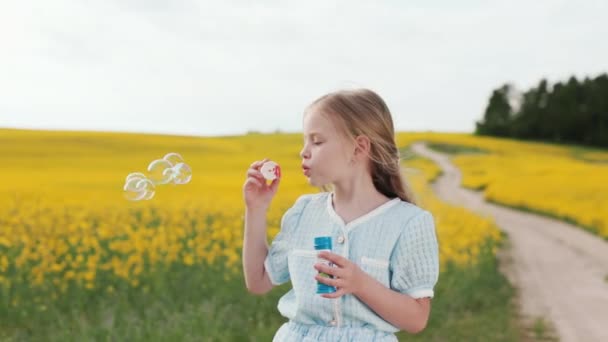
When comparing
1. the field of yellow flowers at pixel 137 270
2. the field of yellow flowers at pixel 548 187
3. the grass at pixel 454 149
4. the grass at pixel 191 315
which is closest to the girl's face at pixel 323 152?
the field of yellow flowers at pixel 137 270

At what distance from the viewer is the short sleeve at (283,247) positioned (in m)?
2.45

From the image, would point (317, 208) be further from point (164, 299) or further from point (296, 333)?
point (164, 299)

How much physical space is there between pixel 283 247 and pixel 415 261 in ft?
1.44

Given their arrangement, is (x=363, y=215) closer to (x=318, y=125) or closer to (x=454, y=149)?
(x=318, y=125)

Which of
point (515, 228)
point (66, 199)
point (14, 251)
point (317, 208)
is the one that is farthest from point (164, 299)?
point (515, 228)

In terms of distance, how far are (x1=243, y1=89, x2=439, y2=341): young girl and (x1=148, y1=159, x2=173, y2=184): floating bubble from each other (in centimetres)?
85

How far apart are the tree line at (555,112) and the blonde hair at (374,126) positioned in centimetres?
5529

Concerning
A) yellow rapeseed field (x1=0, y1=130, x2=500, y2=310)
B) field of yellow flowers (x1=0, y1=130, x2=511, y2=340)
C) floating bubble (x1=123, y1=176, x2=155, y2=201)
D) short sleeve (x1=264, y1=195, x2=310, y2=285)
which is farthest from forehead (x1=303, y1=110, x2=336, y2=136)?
field of yellow flowers (x1=0, y1=130, x2=511, y2=340)

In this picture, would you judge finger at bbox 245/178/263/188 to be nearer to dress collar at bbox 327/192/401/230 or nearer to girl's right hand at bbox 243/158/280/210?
girl's right hand at bbox 243/158/280/210

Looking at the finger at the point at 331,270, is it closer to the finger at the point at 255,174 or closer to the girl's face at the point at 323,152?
the girl's face at the point at 323,152

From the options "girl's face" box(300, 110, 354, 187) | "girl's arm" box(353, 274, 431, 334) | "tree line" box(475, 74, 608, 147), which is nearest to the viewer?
"girl's arm" box(353, 274, 431, 334)

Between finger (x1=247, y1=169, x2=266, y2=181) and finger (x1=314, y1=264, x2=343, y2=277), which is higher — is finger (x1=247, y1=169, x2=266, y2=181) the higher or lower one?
the higher one

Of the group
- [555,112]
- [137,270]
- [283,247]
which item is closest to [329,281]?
[283,247]

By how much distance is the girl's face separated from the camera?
224cm
